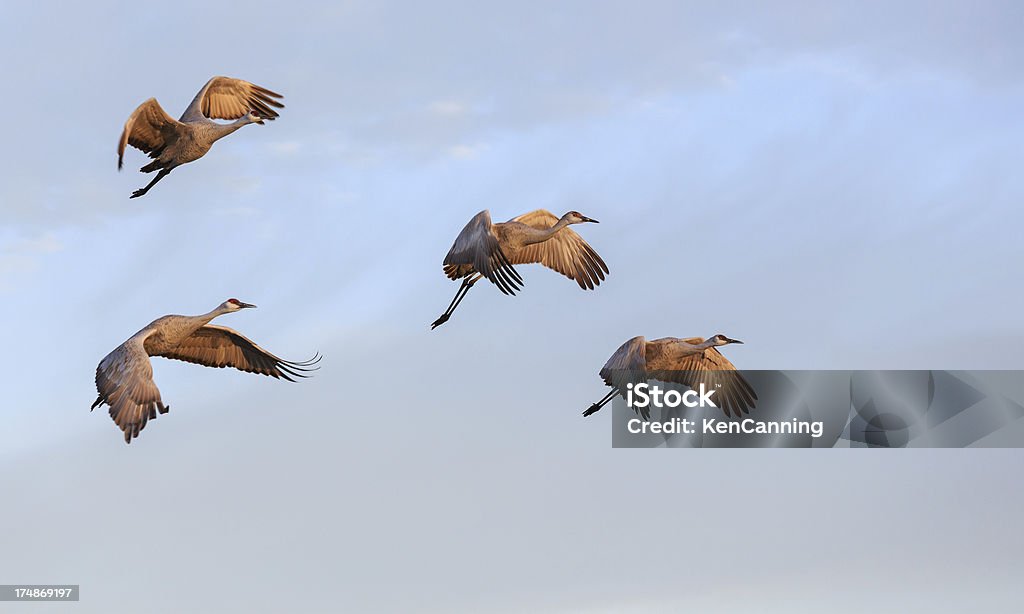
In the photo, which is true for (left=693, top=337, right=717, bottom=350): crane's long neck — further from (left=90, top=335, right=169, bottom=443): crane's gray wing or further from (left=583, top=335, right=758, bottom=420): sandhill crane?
(left=90, top=335, right=169, bottom=443): crane's gray wing

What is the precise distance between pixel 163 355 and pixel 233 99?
5834 mm

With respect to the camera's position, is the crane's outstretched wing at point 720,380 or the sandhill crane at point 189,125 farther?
the crane's outstretched wing at point 720,380

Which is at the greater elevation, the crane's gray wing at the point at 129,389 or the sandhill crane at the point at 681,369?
the sandhill crane at the point at 681,369

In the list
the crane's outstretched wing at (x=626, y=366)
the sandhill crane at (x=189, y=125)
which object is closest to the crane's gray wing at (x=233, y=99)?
the sandhill crane at (x=189, y=125)

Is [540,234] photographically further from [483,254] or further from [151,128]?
[151,128]

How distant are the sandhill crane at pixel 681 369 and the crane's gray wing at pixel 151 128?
920cm

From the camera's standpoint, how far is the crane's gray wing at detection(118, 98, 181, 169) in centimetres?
2772

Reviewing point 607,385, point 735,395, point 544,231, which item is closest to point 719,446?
point 735,395

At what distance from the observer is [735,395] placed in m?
29.0

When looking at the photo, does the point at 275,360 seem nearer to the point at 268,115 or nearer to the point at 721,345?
the point at 268,115

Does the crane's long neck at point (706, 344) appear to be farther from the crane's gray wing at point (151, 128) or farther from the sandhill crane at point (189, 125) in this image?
the crane's gray wing at point (151, 128)

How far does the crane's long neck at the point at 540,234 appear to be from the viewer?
28828 millimetres

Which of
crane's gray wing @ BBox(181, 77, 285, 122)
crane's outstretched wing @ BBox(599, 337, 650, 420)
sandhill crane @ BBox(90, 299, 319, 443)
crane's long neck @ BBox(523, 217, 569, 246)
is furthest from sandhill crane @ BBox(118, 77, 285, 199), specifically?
crane's outstretched wing @ BBox(599, 337, 650, 420)

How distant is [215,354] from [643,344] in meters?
7.89
